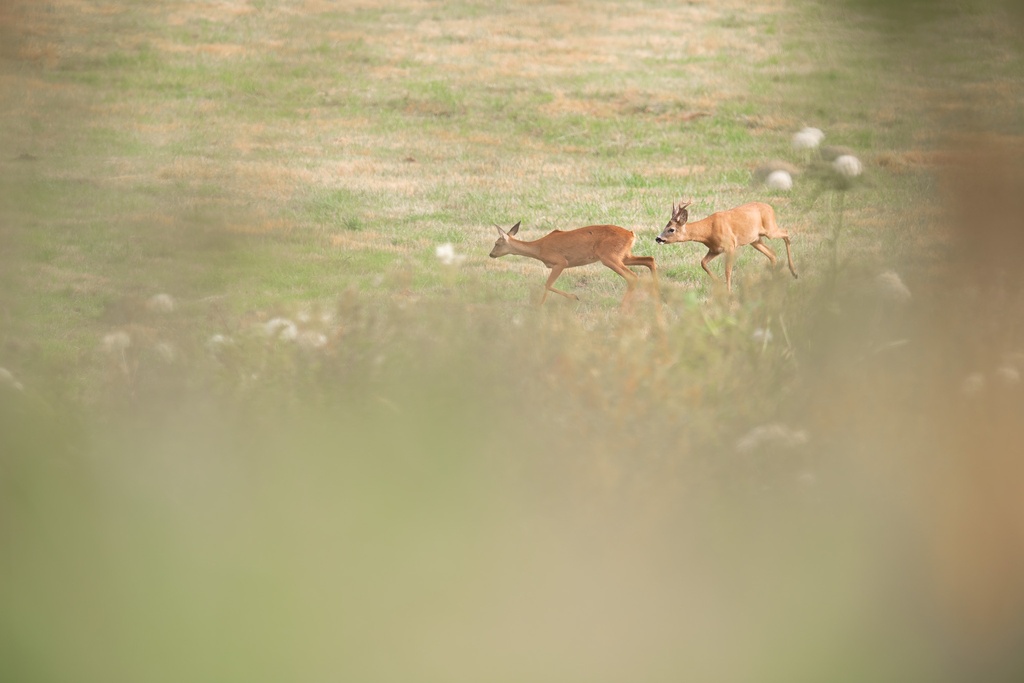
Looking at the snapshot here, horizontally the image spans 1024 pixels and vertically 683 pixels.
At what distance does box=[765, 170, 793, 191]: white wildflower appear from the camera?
2.27 ft

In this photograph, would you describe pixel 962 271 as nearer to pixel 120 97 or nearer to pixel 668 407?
pixel 668 407

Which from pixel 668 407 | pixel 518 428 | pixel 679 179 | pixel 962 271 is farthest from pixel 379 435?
pixel 962 271

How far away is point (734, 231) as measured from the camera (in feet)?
2.32

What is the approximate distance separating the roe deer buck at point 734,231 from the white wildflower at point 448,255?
18cm

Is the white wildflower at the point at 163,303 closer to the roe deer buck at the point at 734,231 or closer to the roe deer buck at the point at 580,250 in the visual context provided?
the roe deer buck at the point at 580,250

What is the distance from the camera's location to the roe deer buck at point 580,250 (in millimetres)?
706

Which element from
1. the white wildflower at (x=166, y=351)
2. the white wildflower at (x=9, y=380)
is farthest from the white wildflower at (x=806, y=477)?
the white wildflower at (x=9, y=380)

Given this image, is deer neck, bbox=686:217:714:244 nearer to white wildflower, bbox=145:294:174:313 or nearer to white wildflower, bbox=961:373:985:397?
white wildflower, bbox=961:373:985:397

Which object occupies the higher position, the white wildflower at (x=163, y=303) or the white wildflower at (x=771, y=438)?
the white wildflower at (x=163, y=303)

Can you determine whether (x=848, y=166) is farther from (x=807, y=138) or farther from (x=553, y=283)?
(x=553, y=283)

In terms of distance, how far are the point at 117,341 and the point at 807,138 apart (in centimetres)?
53

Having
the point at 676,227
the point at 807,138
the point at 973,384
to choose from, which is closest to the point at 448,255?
the point at 676,227

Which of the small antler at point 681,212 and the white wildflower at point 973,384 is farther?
the small antler at point 681,212

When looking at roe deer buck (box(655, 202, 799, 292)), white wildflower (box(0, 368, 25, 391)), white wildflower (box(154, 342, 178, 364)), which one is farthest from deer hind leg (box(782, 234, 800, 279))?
white wildflower (box(0, 368, 25, 391))
